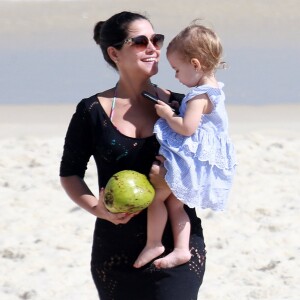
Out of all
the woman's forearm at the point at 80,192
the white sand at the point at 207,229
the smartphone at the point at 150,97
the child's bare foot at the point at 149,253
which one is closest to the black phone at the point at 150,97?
the smartphone at the point at 150,97

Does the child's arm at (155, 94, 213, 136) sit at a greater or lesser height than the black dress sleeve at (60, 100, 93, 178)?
greater

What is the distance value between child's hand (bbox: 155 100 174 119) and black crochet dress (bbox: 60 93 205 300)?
0.38 feet

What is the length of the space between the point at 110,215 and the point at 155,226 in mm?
172

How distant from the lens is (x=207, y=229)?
721 cm

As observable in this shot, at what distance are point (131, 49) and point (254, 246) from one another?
11.6ft

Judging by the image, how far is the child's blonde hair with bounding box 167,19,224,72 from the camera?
3.54 m

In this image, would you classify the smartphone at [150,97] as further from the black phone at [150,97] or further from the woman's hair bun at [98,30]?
the woman's hair bun at [98,30]

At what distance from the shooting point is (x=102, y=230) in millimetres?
3701

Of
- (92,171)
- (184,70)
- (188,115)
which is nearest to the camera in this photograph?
(188,115)

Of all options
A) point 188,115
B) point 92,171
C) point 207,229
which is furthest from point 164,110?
point 92,171

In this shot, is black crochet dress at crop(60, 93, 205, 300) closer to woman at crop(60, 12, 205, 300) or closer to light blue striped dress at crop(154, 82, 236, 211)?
woman at crop(60, 12, 205, 300)

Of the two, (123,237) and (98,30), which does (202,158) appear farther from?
(98,30)

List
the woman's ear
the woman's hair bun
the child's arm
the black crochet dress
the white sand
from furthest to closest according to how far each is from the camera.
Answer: the white sand, the woman's hair bun, the woman's ear, the black crochet dress, the child's arm

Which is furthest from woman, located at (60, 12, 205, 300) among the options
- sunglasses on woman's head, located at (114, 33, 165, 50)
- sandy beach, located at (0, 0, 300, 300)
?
sandy beach, located at (0, 0, 300, 300)
